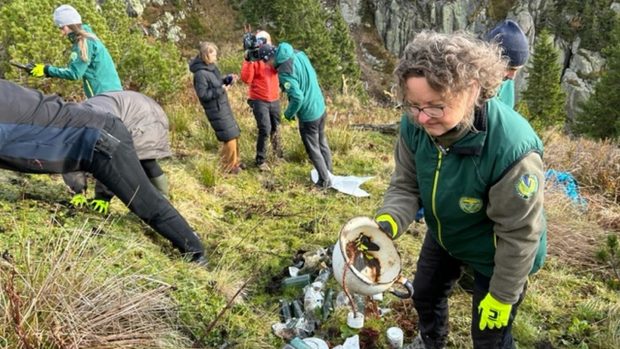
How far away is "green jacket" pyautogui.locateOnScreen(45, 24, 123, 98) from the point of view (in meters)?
4.61

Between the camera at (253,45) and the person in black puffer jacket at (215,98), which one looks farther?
the camera at (253,45)

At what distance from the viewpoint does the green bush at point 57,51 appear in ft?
22.0

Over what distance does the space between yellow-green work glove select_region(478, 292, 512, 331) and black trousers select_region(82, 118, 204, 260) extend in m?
2.05

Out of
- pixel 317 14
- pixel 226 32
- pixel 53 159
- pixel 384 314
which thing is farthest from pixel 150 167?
pixel 226 32

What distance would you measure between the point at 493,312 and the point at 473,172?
25.6 inches

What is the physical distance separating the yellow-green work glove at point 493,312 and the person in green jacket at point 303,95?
11.3 feet

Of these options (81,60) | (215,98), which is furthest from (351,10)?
(81,60)

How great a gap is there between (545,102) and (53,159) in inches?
1384

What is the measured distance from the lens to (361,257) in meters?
2.28

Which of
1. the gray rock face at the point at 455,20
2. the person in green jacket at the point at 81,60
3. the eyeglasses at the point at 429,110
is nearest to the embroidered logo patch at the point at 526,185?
the eyeglasses at the point at 429,110

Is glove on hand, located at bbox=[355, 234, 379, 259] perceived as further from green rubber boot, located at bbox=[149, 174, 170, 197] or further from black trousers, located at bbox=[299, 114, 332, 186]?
black trousers, located at bbox=[299, 114, 332, 186]

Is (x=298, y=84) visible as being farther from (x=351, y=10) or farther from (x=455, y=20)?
(x=351, y=10)

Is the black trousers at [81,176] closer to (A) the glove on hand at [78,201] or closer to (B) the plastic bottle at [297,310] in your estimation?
(A) the glove on hand at [78,201]

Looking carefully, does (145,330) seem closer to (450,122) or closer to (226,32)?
(450,122)
